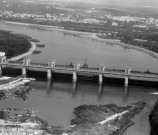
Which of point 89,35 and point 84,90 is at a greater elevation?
point 89,35

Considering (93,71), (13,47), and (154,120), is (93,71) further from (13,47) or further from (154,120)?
(13,47)

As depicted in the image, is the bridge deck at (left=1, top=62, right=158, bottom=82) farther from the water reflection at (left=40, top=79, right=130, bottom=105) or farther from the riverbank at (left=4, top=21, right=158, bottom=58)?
the riverbank at (left=4, top=21, right=158, bottom=58)

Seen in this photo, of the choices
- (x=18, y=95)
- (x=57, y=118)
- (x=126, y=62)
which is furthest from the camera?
(x=126, y=62)

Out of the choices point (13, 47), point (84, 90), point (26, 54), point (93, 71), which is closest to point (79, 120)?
point (84, 90)

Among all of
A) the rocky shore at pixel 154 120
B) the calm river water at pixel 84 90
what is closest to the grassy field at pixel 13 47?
the calm river water at pixel 84 90

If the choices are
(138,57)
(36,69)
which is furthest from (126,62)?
(36,69)

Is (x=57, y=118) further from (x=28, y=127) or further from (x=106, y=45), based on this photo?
(x=106, y=45)
